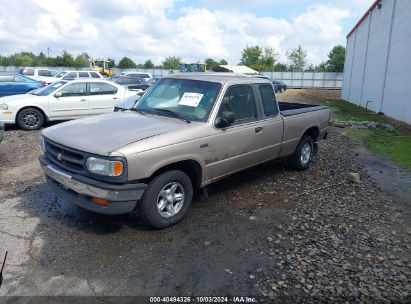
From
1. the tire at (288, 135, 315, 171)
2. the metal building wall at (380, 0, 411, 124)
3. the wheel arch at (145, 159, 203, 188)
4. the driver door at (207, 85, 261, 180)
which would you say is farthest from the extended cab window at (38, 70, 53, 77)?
the wheel arch at (145, 159, 203, 188)

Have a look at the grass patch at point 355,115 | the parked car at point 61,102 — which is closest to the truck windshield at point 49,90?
the parked car at point 61,102

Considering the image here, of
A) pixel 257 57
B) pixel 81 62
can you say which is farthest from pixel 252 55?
pixel 81 62

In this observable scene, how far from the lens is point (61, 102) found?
1135 cm

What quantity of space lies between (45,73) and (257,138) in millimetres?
23617

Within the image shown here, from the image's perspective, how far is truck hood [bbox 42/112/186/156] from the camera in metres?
3.99

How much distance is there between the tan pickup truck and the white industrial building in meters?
12.1

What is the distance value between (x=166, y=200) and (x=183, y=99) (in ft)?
5.16

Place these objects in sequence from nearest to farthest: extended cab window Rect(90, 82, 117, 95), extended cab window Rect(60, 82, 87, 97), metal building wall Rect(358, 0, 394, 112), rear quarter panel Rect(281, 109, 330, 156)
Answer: rear quarter panel Rect(281, 109, 330, 156) < extended cab window Rect(60, 82, 87, 97) < extended cab window Rect(90, 82, 117, 95) < metal building wall Rect(358, 0, 394, 112)

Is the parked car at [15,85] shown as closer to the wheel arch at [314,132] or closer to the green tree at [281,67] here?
the wheel arch at [314,132]

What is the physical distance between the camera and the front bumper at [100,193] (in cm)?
385

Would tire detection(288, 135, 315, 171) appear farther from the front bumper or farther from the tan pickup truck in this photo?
the front bumper

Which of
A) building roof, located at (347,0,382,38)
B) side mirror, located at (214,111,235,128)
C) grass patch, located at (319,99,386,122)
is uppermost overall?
building roof, located at (347,0,382,38)

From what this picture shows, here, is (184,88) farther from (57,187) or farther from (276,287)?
(276,287)

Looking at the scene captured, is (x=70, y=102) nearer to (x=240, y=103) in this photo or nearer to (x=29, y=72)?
(x=240, y=103)
